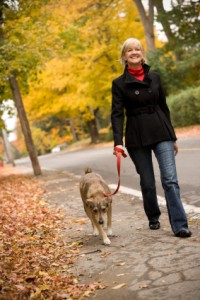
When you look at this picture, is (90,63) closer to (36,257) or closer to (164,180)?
(164,180)

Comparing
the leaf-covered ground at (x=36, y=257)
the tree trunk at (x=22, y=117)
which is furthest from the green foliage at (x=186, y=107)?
the leaf-covered ground at (x=36, y=257)

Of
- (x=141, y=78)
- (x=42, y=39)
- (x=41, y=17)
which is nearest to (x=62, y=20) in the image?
(x=41, y=17)

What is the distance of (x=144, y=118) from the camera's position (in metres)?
5.48

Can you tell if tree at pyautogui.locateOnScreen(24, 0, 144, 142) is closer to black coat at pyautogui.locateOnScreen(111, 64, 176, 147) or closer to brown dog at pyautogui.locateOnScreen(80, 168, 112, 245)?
brown dog at pyautogui.locateOnScreen(80, 168, 112, 245)

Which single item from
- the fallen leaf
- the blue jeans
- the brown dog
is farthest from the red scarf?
the fallen leaf

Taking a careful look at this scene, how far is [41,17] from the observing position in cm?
1559

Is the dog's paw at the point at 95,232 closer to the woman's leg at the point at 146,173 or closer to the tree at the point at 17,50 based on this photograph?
the woman's leg at the point at 146,173

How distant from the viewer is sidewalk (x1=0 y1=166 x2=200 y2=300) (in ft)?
12.4

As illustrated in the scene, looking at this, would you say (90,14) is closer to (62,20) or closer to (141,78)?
(62,20)

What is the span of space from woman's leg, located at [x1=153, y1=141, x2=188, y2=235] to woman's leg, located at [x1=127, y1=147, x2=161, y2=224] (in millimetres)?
194

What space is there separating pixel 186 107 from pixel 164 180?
62.3 feet

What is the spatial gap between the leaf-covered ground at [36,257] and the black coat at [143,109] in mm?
1601

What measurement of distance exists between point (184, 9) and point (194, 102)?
594cm

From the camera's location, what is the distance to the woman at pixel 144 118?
17.7ft
